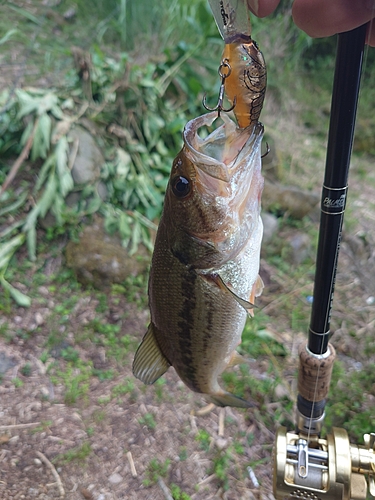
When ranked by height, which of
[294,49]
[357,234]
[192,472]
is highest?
[294,49]

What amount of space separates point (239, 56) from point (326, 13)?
301 mm

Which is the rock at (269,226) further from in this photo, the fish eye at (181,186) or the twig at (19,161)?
the fish eye at (181,186)

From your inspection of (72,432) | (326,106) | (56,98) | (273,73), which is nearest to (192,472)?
(72,432)

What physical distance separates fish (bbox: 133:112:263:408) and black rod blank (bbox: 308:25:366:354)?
17 centimetres

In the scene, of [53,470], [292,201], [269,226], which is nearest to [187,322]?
[53,470]

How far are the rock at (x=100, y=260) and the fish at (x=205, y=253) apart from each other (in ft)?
5.91

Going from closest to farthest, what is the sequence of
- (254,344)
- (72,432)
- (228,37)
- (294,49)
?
1. (228,37)
2. (72,432)
3. (254,344)
4. (294,49)

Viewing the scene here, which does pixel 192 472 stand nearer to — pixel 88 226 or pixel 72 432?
pixel 72 432

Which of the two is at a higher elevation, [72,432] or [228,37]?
[228,37]

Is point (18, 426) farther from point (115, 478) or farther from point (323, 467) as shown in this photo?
point (323, 467)

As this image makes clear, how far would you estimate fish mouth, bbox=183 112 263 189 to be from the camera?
0.88 m

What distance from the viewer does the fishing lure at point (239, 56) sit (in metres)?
0.77

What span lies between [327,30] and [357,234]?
2.79 metres

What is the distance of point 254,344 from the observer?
251cm
